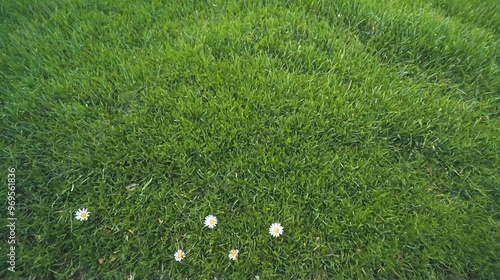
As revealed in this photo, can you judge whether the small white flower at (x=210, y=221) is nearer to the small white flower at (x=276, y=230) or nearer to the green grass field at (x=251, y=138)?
the green grass field at (x=251, y=138)

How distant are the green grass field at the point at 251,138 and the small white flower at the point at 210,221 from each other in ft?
0.10

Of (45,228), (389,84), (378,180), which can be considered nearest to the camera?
(45,228)

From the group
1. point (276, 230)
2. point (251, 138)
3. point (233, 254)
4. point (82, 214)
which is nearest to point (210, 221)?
point (233, 254)

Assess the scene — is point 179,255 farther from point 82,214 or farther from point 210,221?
point 82,214

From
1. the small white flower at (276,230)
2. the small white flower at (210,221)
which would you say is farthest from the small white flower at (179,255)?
the small white flower at (276,230)

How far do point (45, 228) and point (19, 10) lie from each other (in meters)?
1.64

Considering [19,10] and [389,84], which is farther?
[19,10]

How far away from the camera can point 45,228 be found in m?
1.91

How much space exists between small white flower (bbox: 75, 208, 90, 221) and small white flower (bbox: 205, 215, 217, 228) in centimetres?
60

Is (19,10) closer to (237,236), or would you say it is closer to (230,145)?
(230,145)

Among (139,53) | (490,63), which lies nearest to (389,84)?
(490,63)

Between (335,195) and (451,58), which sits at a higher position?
(451,58)

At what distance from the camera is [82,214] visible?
1934mm

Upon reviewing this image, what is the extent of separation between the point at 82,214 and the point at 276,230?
3.20 feet
